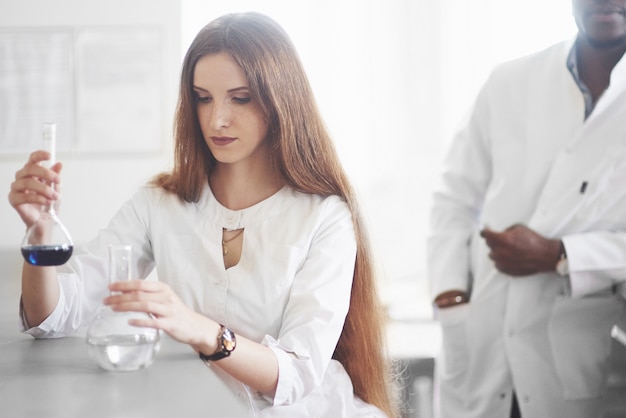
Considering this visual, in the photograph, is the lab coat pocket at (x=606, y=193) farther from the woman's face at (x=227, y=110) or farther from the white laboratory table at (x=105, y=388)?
the white laboratory table at (x=105, y=388)

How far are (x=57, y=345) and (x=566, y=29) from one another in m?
2.60

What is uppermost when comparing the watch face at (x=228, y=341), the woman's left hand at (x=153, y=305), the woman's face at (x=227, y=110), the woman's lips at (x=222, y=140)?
the woman's face at (x=227, y=110)

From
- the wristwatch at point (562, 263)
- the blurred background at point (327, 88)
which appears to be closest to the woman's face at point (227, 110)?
the wristwatch at point (562, 263)

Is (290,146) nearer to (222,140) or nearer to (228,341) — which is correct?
(222,140)

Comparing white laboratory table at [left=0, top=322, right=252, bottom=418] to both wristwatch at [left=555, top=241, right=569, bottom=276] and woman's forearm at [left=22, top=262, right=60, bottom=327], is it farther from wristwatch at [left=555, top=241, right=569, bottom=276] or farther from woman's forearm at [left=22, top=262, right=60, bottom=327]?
wristwatch at [left=555, top=241, right=569, bottom=276]

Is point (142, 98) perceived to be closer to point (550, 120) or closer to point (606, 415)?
point (550, 120)

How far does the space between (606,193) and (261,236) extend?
3.50ft

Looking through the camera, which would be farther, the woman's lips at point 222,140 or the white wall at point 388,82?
the white wall at point 388,82

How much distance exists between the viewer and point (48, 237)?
116cm

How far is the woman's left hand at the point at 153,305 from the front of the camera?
1.02m

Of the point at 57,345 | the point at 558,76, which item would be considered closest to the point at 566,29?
the point at 558,76

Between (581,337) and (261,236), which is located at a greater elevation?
(261,236)

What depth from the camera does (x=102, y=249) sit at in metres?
1.49

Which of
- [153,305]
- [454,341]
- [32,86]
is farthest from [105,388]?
[32,86]
